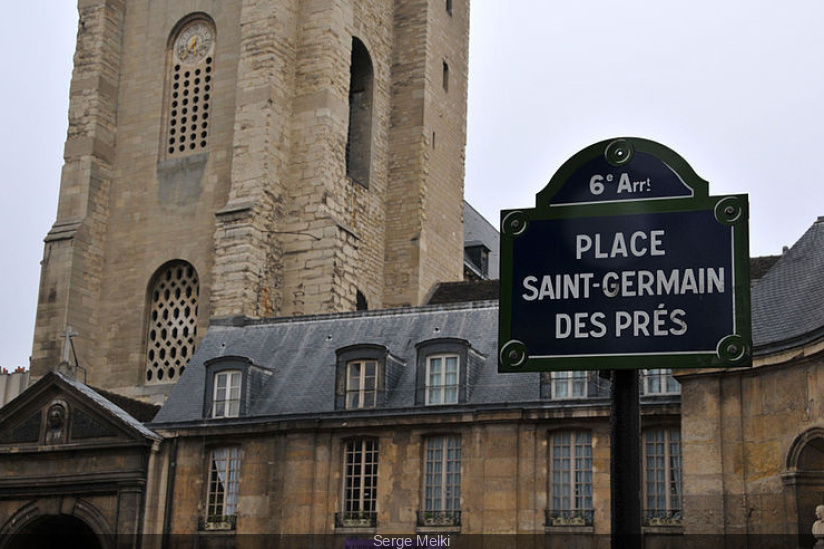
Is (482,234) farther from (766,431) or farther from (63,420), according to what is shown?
Result: (766,431)

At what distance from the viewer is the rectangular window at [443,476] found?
21.0 m

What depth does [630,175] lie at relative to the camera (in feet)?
13.8

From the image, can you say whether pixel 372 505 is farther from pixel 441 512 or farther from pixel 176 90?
pixel 176 90

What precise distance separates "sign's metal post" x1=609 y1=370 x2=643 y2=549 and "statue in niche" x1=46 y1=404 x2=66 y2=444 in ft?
69.7

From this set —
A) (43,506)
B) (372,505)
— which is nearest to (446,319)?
(372,505)

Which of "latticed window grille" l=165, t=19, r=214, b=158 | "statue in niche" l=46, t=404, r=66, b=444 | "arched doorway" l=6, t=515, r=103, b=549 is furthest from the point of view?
"latticed window grille" l=165, t=19, r=214, b=158

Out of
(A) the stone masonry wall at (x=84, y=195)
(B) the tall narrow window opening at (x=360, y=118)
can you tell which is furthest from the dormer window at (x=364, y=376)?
(B) the tall narrow window opening at (x=360, y=118)

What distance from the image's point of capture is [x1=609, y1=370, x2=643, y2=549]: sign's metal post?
4016 mm

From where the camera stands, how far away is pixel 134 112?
115ft

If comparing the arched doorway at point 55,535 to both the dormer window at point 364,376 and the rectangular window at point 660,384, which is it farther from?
the rectangular window at point 660,384

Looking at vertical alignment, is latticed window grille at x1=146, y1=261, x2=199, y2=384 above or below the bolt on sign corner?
above

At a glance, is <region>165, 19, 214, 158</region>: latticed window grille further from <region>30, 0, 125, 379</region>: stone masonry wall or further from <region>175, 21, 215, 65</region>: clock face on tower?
<region>30, 0, 125, 379</region>: stone masonry wall

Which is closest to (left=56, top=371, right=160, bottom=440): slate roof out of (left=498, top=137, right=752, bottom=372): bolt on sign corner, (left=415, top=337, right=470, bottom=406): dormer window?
(left=415, top=337, right=470, bottom=406): dormer window

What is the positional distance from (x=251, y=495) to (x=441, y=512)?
11.9 feet
